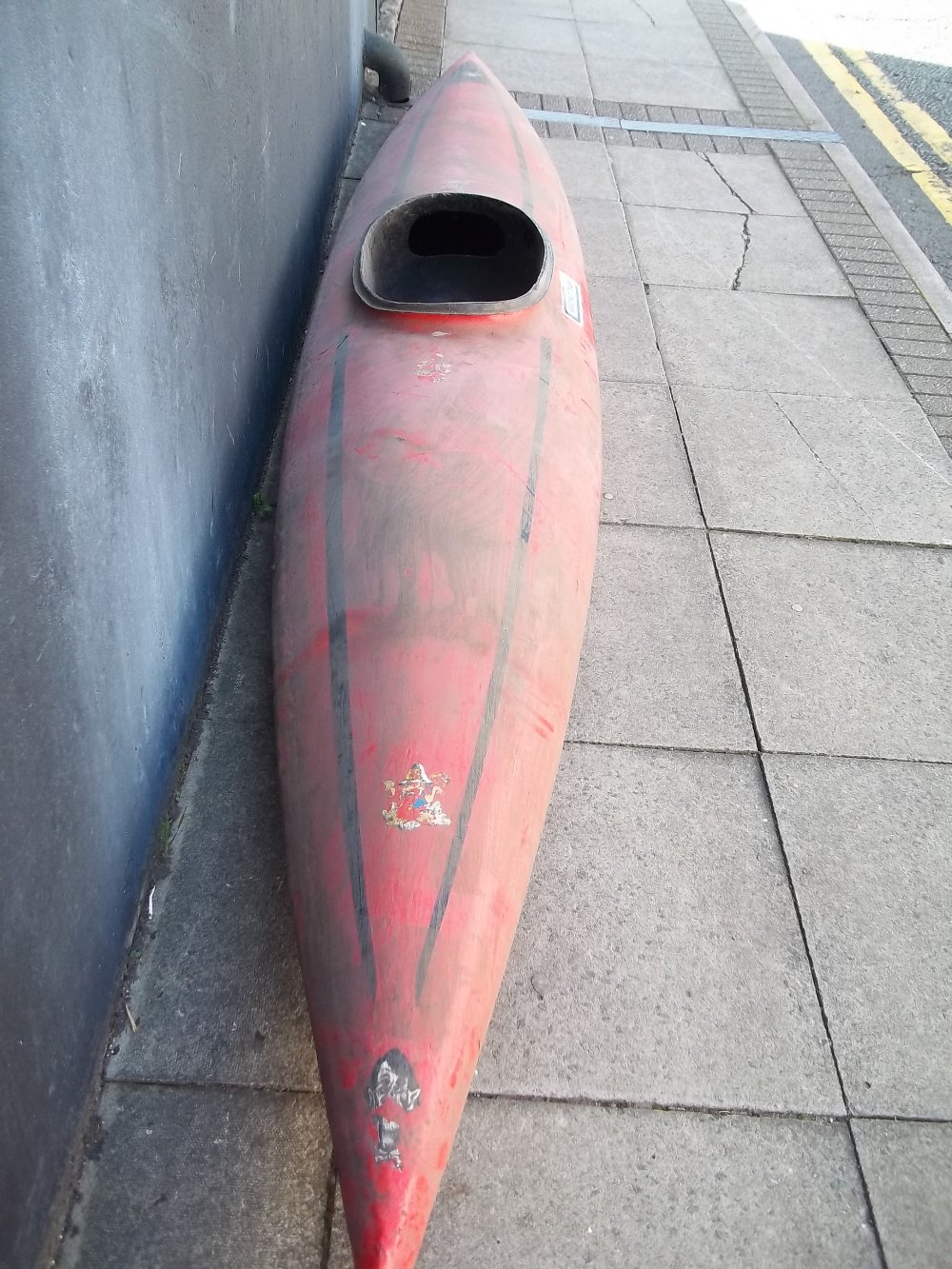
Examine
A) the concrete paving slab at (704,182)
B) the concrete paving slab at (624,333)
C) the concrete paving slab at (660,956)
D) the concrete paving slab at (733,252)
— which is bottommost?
the concrete paving slab at (660,956)

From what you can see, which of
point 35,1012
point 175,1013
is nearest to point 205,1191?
point 175,1013

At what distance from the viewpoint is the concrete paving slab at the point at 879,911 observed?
2.28 meters

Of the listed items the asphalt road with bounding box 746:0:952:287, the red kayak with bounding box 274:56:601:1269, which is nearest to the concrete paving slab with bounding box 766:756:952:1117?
the red kayak with bounding box 274:56:601:1269

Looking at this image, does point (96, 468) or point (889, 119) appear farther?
point (889, 119)

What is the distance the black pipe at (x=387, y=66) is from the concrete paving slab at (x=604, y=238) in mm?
1751

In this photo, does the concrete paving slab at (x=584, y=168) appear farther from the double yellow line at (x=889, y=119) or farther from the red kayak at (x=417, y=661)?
the red kayak at (x=417, y=661)

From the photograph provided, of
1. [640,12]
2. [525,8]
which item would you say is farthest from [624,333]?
[640,12]

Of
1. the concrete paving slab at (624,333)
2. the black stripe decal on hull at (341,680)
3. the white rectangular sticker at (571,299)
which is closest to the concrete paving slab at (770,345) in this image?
the concrete paving slab at (624,333)

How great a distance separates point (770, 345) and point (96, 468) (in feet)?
12.2

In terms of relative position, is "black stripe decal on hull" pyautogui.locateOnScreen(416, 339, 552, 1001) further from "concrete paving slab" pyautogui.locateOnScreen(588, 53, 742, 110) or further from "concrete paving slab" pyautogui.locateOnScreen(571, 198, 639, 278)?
"concrete paving slab" pyautogui.locateOnScreen(588, 53, 742, 110)

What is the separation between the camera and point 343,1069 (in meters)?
1.81

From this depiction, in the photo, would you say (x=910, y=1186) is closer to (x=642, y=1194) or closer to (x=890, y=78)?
(x=642, y=1194)

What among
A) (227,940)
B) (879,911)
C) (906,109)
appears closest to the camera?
(227,940)

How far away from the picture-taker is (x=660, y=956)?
242cm
